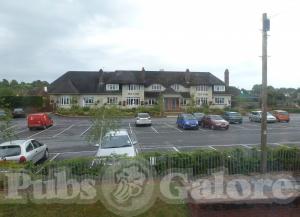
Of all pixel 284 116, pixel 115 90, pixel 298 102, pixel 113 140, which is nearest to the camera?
pixel 113 140

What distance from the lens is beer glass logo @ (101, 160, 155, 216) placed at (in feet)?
32.2

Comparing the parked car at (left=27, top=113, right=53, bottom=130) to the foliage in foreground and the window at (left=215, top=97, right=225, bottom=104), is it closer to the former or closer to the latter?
the foliage in foreground

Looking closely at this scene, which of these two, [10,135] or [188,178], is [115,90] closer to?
[10,135]

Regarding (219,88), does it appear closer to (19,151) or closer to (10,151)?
(19,151)

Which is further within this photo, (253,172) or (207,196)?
(253,172)

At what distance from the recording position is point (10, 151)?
14992 mm

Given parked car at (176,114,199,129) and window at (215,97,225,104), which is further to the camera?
window at (215,97,225,104)

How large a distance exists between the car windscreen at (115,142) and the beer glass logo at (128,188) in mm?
4177

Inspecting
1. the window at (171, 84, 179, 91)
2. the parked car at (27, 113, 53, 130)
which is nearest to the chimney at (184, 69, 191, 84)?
the window at (171, 84, 179, 91)

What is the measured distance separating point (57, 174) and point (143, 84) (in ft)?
184

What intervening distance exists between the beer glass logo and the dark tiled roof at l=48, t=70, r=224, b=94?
54.6m

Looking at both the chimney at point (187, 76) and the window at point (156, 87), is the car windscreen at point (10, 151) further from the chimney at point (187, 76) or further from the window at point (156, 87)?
the chimney at point (187, 76)

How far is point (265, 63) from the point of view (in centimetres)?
1150

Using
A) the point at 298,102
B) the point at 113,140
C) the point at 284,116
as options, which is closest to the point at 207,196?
the point at 113,140
